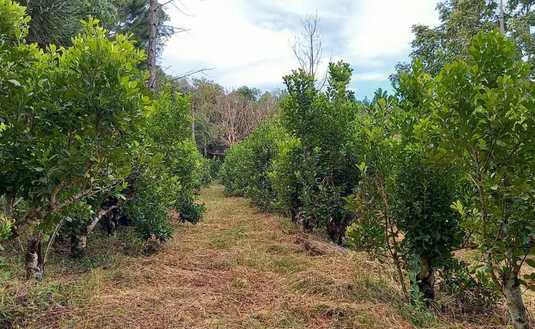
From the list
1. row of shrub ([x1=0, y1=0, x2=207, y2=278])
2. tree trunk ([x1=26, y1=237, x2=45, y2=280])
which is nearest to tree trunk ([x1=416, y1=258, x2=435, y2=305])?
row of shrub ([x1=0, y1=0, x2=207, y2=278])

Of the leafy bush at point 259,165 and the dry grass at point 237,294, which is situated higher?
the leafy bush at point 259,165

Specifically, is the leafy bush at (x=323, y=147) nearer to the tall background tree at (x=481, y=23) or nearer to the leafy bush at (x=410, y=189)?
the leafy bush at (x=410, y=189)

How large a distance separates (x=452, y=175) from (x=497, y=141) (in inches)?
44.0

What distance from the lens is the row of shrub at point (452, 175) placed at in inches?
99.6

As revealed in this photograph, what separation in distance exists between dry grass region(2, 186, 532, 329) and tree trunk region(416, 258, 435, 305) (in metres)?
0.25

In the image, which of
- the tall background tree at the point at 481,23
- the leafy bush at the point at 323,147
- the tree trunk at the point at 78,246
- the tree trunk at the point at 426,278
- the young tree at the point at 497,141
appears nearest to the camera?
the young tree at the point at 497,141

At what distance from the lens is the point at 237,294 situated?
157 inches

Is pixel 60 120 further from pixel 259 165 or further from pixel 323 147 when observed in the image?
pixel 259 165

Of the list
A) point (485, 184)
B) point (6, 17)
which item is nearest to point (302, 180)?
point (485, 184)

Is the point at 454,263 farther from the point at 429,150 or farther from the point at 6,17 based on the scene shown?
the point at 6,17

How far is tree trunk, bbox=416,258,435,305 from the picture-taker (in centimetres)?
370

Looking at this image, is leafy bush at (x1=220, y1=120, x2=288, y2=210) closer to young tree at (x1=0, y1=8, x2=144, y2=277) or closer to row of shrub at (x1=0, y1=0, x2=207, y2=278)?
row of shrub at (x1=0, y1=0, x2=207, y2=278)

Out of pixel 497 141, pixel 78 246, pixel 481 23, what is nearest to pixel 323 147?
pixel 78 246

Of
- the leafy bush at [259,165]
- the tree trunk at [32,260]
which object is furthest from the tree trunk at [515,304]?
the leafy bush at [259,165]
